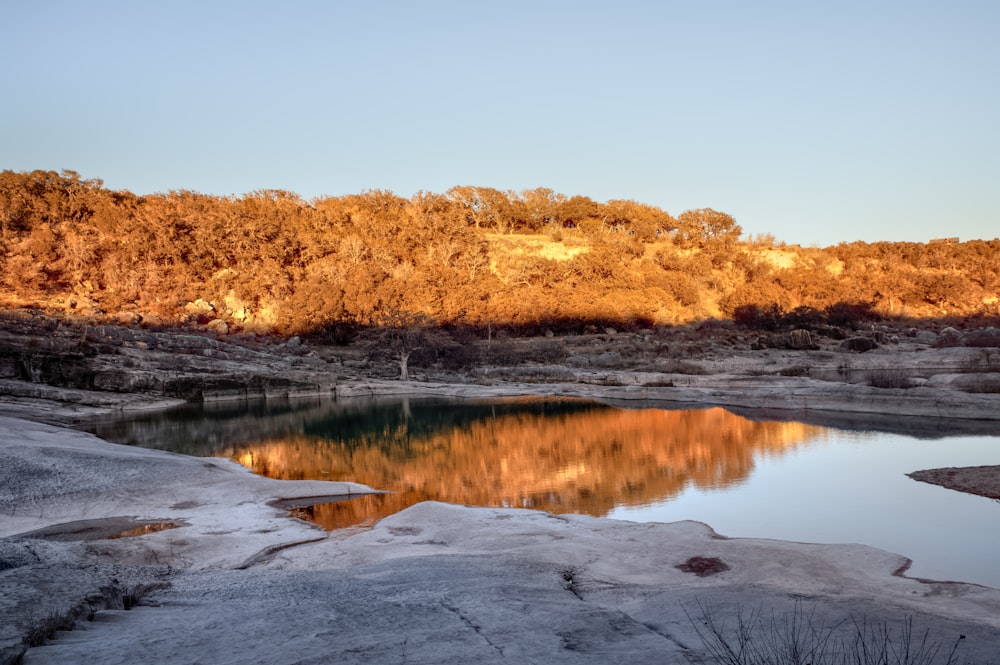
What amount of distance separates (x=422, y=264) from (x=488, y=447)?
41793 mm

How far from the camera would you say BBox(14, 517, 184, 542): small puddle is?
37.9ft

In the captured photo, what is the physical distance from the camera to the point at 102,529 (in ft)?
39.7

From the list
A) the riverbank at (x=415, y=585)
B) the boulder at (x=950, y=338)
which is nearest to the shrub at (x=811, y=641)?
the riverbank at (x=415, y=585)

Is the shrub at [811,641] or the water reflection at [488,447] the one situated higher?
the shrub at [811,641]

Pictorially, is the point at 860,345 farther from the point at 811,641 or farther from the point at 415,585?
the point at 811,641

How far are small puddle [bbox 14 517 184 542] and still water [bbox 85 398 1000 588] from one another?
261 cm

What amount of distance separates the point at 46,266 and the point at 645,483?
5524 centimetres

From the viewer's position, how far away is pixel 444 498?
1517 cm

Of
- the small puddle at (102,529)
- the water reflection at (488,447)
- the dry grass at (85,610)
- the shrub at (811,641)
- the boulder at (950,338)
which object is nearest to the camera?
the shrub at (811,641)

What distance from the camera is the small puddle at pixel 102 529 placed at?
11539 millimetres

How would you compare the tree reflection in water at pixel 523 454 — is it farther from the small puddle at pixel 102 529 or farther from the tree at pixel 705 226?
the tree at pixel 705 226

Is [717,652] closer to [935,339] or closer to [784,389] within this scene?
[784,389]

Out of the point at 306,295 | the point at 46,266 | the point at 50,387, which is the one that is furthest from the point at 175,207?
the point at 50,387

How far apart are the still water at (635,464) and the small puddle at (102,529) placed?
2.61 meters
